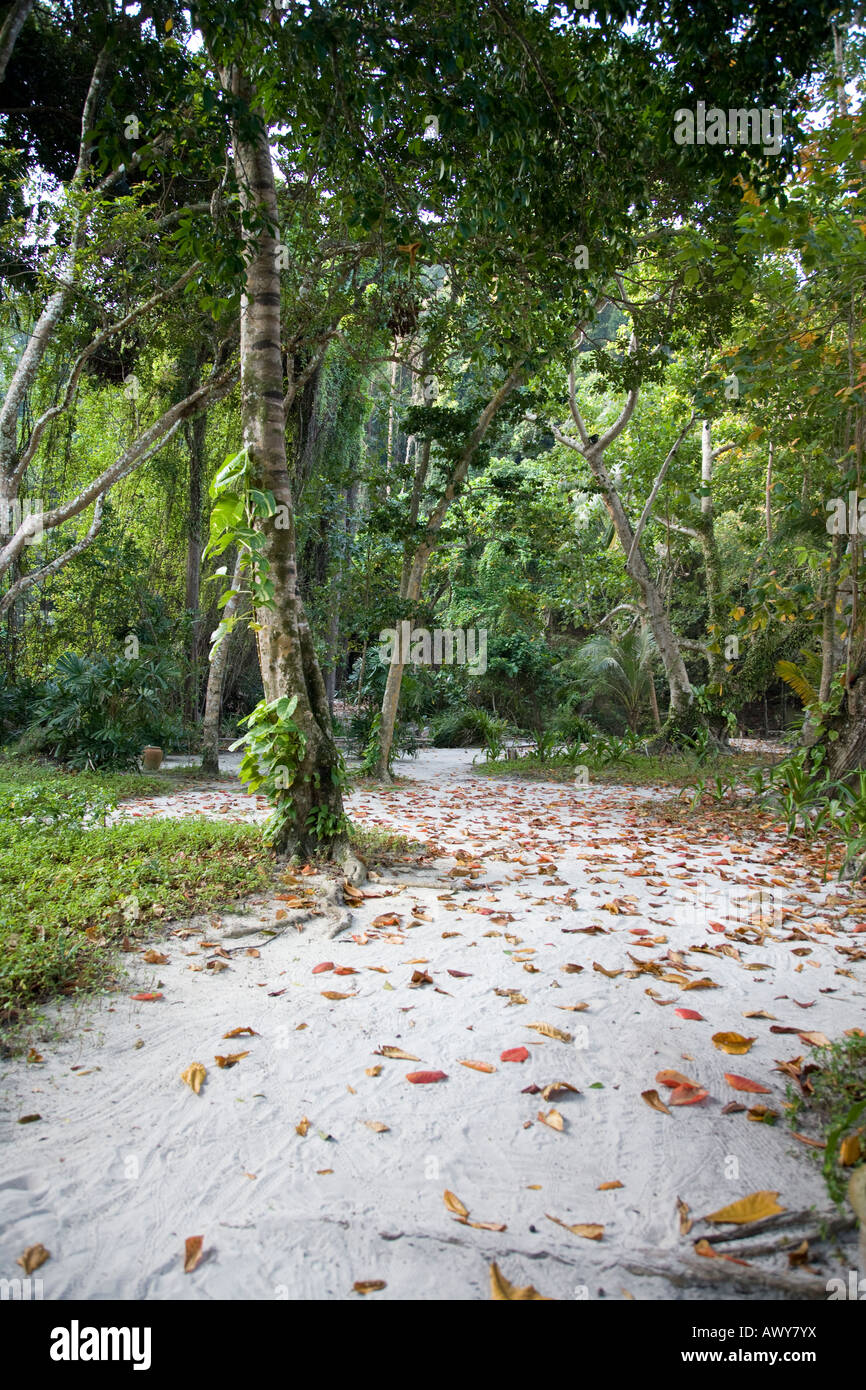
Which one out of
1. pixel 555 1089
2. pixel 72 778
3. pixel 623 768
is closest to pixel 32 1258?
pixel 555 1089

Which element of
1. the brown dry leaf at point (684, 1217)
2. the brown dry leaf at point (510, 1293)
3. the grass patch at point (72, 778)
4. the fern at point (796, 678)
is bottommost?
the brown dry leaf at point (684, 1217)

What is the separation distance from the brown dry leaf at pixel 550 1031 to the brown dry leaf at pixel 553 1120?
504 millimetres

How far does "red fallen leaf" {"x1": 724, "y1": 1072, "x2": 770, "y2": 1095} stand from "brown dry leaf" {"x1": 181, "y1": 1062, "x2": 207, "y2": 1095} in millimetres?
1824

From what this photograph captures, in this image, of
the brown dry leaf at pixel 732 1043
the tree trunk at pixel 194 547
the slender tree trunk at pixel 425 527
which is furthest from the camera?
the tree trunk at pixel 194 547

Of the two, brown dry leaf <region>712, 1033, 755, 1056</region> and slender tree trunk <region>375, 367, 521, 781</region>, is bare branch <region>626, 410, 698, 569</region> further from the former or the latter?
brown dry leaf <region>712, 1033, 755, 1056</region>

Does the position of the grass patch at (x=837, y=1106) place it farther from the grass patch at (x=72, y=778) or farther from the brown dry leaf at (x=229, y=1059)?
the grass patch at (x=72, y=778)

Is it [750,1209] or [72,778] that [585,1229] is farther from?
[72,778]

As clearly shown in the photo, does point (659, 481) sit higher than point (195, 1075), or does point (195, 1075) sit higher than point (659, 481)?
point (659, 481)

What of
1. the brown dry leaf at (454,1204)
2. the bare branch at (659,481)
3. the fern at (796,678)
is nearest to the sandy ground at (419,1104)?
the brown dry leaf at (454,1204)

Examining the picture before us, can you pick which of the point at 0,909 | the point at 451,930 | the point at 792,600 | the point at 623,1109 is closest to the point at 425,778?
the point at 792,600

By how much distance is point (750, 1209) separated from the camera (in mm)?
1942

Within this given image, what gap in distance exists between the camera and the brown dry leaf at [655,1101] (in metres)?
2.45

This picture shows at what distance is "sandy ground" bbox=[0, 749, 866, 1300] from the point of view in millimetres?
1824

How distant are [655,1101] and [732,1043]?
545 millimetres
